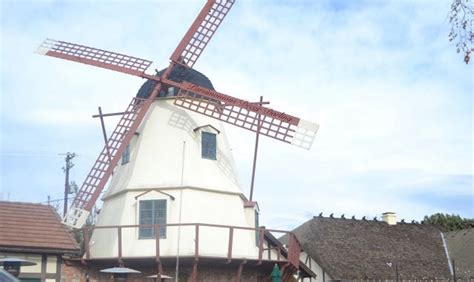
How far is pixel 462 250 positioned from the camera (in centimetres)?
3038

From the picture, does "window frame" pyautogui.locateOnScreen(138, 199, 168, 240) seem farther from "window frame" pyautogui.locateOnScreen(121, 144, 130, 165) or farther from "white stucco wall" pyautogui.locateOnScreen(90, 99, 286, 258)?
"window frame" pyautogui.locateOnScreen(121, 144, 130, 165)

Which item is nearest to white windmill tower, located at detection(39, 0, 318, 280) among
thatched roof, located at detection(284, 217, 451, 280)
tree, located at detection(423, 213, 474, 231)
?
thatched roof, located at detection(284, 217, 451, 280)

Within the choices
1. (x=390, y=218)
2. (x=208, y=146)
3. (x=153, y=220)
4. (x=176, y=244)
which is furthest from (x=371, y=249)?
(x=153, y=220)

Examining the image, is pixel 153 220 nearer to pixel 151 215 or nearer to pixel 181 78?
pixel 151 215

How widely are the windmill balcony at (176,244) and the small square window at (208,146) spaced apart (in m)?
2.35

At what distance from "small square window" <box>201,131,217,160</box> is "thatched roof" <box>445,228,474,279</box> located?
15700 mm

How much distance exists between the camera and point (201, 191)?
18.0 meters

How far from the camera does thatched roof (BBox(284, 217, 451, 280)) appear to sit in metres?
27.3

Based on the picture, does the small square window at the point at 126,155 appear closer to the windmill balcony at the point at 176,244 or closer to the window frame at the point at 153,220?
the window frame at the point at 153,220

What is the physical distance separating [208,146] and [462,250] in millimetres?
17318

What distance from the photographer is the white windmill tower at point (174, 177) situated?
17281 mm

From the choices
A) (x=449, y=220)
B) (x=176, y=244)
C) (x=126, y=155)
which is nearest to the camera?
(x=176, y=244)

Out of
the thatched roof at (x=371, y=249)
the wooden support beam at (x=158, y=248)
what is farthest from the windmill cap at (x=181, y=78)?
the thatched roof at (x=371, y=249)

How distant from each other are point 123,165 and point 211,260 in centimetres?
459
